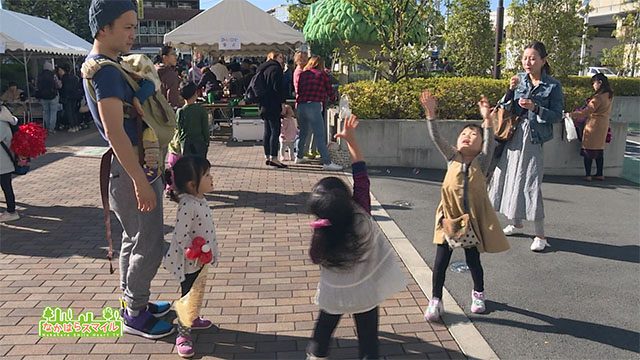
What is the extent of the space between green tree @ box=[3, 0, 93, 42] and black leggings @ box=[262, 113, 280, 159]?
25.6 meters

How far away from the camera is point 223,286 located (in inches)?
161

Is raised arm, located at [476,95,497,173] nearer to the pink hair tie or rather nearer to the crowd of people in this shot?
the crowd of people

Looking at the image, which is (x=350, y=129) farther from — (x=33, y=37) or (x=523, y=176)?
(x=33, y=37)

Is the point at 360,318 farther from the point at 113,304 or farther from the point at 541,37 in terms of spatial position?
the point at 541,37

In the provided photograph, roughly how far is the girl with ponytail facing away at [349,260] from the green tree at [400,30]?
701 centimetres

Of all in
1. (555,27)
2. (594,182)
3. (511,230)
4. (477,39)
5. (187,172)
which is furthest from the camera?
(477,39)

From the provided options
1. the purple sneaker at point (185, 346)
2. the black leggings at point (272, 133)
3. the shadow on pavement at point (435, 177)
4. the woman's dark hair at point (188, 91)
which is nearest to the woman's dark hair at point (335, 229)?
the purple sneaker at point (185, 346)

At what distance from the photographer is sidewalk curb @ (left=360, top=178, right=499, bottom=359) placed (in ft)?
10.4

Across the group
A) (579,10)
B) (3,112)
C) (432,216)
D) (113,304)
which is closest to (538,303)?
(432,216)

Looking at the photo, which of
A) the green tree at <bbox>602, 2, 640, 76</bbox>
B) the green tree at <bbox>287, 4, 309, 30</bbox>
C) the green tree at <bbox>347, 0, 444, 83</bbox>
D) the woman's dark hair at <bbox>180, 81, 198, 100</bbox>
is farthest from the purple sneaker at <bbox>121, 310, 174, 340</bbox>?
the green tree at <bbox>287, 4, 309, 30</bbox>

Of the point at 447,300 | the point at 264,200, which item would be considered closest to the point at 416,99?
the point at 264,200

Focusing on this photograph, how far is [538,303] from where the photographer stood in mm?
3832

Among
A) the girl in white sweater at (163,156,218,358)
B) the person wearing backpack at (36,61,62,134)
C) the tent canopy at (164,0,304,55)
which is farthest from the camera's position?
the person wearing backpack at (36,61,62,134)

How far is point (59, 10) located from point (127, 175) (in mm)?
37595
